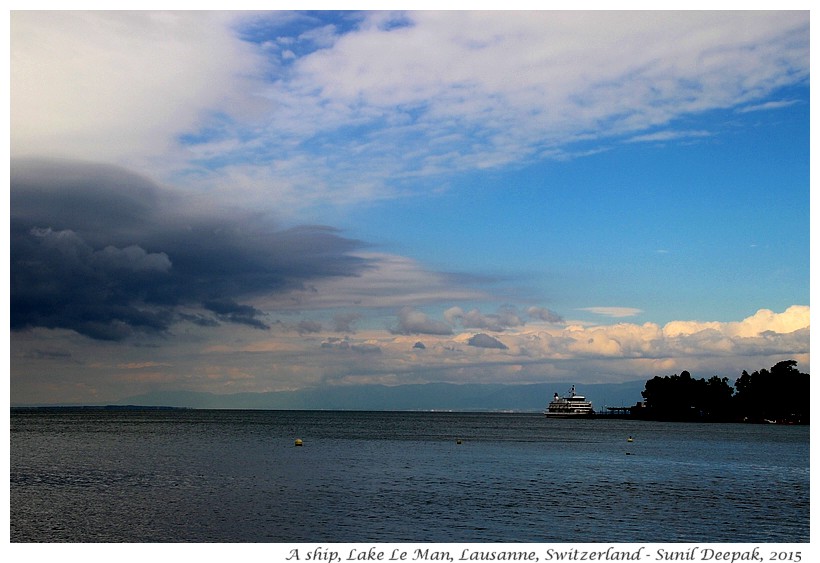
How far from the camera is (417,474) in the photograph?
6303 centimetres

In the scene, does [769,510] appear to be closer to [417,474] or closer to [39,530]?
[417,474]

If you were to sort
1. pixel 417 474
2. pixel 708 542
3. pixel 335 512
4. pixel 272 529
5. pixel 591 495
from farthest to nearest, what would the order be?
pixel 417 474, pixel 591 495, pixel 335 512, pixel 272 529, pixel 708 542

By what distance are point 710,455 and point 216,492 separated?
63242 millimetres

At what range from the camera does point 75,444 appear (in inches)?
4168

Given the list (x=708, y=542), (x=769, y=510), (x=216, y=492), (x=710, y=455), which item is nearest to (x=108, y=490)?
(x=216, y=492)

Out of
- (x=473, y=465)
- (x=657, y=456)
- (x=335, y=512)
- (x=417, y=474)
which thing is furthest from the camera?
(x=657, y=456)

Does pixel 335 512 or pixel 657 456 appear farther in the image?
pixel 657 456

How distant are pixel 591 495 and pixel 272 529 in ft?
72.6

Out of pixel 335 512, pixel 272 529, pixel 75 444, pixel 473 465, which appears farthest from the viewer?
pixel 75 444

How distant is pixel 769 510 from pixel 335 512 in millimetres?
24136

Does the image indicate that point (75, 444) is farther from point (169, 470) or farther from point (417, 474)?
point (417, 474)
